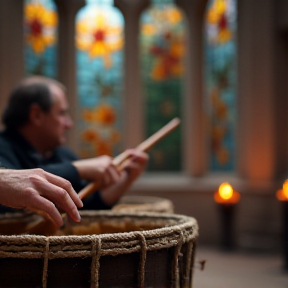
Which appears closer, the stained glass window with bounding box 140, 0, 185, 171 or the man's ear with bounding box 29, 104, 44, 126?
the man's ear with bounding box 29, 104, 44, 126

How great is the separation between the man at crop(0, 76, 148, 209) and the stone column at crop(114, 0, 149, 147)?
64.9 inches

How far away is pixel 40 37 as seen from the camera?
3.63m

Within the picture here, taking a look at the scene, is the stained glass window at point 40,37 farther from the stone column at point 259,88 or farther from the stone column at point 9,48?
the stone column at point 259,88

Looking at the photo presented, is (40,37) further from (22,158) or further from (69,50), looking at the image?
(22,158)

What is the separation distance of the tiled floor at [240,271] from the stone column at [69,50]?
4.17ft

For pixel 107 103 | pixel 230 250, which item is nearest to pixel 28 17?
pixel 107 103

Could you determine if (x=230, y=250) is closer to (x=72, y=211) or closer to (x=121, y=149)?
(x=121, y=149)

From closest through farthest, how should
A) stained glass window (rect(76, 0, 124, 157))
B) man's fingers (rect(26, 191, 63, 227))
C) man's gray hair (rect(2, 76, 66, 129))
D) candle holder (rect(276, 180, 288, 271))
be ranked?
man's fingers (rect(26, 191, 63, 227))
man's gray hair (rect(2, 76, 66, 129))
candle holder (rect(276, 180, 288, 271))
stained glass window (rect(76, 0, 124, 157))

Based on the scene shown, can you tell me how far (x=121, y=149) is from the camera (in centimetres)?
364

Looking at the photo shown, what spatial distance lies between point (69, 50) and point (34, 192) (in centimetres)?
308

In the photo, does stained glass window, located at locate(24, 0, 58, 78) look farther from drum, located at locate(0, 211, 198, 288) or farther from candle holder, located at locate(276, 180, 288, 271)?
drum, located at locate(0, 211, 198, 288)

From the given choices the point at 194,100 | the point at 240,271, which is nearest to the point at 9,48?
the point at 194,100

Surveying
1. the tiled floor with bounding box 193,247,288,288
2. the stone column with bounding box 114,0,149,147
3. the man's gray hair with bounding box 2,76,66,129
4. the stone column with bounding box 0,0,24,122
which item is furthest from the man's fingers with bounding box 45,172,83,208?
the stone column with bounding box 114,0,149,147

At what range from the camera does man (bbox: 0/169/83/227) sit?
0.62 metres
